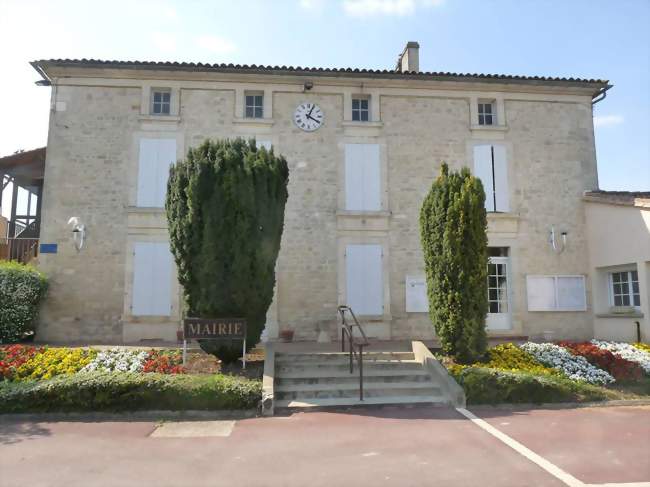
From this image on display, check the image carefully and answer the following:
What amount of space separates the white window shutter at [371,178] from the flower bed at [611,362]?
5.26m

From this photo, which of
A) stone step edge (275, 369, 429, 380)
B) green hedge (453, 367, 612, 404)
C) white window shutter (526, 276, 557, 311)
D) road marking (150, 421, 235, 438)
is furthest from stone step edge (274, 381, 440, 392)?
white window shutter (526, 276, 557, 311)

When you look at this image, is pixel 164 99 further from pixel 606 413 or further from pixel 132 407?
pixel 606 413

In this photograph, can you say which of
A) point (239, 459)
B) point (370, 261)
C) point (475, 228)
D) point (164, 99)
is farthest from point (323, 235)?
point (239, 459)

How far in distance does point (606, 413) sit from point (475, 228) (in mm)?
3239

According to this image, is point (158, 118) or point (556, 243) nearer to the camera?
point (158, 118)

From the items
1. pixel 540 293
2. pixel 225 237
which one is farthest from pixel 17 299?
pixel 540 293

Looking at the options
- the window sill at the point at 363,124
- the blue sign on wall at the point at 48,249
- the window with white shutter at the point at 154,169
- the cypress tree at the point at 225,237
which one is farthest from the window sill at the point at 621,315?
the blue sign on wall at the point at 48,249

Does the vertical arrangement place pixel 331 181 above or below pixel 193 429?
above

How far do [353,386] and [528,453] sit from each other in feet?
9.42

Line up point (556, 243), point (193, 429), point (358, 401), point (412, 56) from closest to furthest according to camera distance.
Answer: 1. point (193, 429)
2. point (358, 401)
3. point (556, 243)
4. point (412, 56)

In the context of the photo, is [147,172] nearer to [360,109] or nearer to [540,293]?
[360,109]

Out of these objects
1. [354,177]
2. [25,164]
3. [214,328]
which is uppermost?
[25,164]

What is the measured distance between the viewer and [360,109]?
12.2 meters

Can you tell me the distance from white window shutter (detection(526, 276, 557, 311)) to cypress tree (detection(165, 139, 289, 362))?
7146 millimetres
